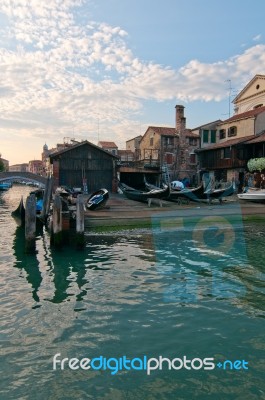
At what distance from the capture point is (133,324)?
599cm

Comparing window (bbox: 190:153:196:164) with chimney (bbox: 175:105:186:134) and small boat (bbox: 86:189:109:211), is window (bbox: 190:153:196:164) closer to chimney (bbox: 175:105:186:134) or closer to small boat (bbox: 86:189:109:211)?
chimney (bbox: 175:105:186:134)

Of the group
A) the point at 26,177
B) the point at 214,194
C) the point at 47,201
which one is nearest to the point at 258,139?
the point at 214,194

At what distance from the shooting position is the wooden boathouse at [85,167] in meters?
29.8

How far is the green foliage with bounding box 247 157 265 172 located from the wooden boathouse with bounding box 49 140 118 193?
1214 centimetres

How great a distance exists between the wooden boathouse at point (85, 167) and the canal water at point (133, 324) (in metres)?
19.2

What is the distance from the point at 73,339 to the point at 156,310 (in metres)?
1.79

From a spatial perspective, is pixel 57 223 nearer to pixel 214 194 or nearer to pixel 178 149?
pixel 214 194

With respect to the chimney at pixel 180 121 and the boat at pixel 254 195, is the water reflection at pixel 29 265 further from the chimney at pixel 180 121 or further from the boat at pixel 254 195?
the chimney at pixel 180 121

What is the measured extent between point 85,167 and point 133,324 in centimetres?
2552

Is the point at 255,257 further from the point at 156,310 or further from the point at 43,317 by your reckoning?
the point at 43,317

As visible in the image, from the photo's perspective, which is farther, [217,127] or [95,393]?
[217,127]

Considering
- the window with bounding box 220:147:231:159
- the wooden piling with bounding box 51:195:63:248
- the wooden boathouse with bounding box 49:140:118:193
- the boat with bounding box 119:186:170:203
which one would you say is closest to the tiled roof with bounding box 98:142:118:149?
the window with bounding box 220:147:231:159

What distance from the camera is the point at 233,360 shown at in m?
4.95

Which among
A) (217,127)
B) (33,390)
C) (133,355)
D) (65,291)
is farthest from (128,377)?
(217,127)
